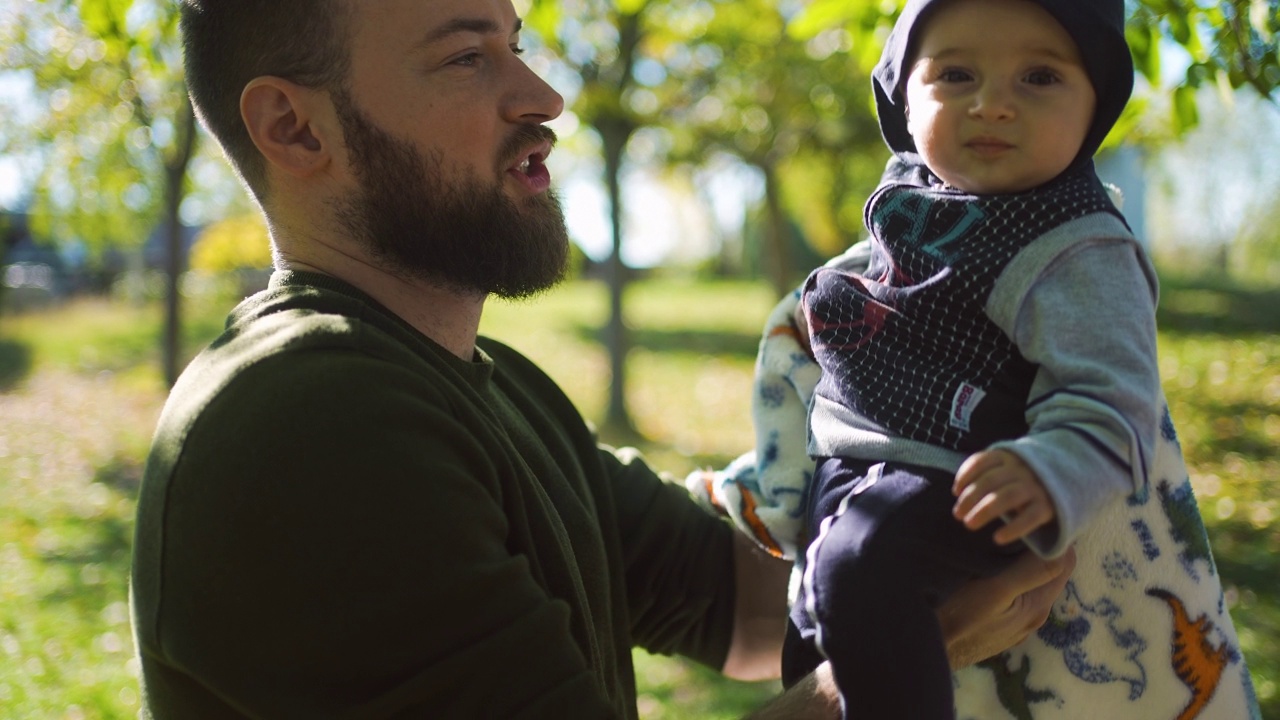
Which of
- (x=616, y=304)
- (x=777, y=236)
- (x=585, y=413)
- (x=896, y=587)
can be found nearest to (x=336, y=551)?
(x=896, y=587)

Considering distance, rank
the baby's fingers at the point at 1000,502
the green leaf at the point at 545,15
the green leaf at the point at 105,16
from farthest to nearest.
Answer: the green leaf at the point at 545,15, the green leaf at the point at 105,16, the baby's fingers at the point at 1000,502

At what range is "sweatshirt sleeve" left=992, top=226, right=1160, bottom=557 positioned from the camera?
4.87 ft

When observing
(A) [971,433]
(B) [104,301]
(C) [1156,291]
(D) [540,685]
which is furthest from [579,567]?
(B) [104,301]

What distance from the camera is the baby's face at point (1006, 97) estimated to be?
5.73 ft

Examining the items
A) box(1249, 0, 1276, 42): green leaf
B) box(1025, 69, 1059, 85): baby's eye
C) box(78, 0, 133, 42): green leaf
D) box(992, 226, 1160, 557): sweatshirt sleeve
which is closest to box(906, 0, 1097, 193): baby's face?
box(1025, 69, 1059, 85): baby's eye

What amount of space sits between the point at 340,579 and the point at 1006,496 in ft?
2.97

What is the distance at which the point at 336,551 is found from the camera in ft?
4.90

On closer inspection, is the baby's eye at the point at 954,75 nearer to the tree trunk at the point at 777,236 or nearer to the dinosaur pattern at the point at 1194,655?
the dinosaur pattern at the point at 1194,655

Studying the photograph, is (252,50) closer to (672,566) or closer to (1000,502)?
(672,566)

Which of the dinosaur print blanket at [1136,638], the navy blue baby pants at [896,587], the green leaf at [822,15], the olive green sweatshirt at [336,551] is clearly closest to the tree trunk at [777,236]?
the green leaf at [822,15]

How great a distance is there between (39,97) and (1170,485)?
487 inches

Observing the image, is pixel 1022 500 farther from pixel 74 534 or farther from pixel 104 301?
pixel 104 301

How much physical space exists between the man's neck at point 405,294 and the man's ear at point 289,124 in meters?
0.18

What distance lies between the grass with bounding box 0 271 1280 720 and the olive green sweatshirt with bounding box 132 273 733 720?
702 mm
